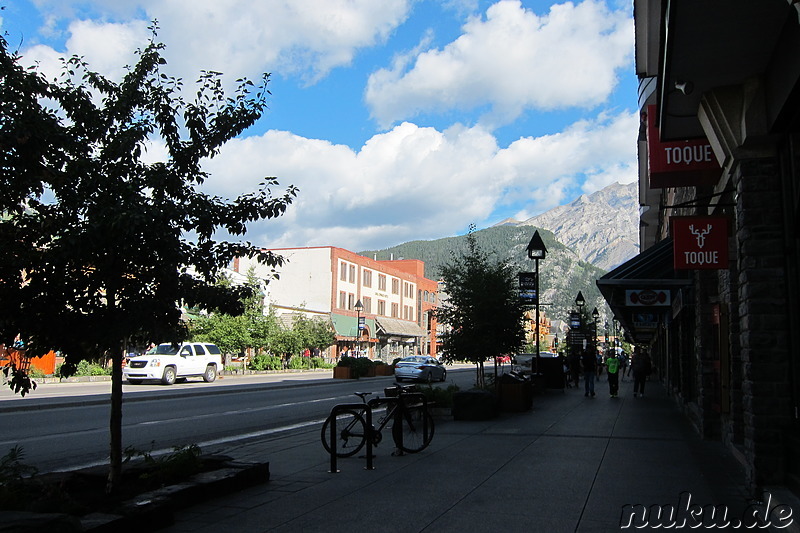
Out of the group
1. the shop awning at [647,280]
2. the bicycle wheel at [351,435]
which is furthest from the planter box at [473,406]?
the bicycle wheel at [351,435]

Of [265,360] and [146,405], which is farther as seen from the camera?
[265,360]

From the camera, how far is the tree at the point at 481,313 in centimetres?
2152

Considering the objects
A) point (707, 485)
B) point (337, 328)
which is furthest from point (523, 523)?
point (337, 328)

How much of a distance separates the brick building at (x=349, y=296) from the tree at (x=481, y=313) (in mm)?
38912

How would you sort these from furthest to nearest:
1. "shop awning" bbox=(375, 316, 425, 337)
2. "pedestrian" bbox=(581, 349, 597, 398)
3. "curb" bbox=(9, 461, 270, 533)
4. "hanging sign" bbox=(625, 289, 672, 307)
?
"shop awning" bbox=(375, 316, 425, 337) → "pedestrian" bbox=(581, 349, 597, 398) → "hanging sign" bbox=(625, 289, 672, 307) → "curb" bbox=(9, 461, 270, 533)

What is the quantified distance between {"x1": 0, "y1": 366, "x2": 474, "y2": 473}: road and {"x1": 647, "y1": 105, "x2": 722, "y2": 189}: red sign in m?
7.99

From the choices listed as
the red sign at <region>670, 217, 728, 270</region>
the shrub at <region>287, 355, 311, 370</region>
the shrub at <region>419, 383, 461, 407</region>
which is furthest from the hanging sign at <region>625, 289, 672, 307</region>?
the shrub at <region>287, 355, 311, 370</region>

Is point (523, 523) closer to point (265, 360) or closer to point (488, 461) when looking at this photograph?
point (488, 461)

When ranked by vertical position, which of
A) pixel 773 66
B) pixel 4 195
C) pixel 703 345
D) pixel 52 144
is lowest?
pixel 703 345

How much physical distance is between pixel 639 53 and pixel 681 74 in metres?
2.44

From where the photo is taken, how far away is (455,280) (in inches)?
886

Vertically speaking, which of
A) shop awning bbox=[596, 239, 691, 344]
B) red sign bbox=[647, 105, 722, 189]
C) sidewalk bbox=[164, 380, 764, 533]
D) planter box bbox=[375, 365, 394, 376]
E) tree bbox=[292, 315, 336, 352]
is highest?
red sign bbox=[647, 105, 722, 189]

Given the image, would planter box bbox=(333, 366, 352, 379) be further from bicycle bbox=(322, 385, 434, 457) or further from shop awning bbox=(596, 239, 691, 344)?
bicycle bbox=(322, 385, 434, 457)

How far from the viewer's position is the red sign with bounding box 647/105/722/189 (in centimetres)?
984
